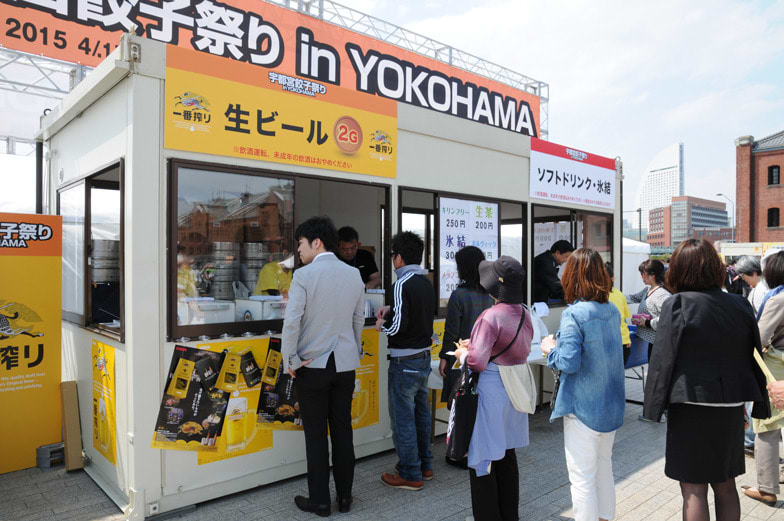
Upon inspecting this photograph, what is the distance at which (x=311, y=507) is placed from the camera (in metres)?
3.26

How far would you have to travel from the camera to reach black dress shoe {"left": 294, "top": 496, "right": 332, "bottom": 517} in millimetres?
3229

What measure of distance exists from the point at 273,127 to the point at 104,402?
7.19ft

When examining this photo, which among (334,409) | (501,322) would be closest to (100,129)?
(334,409)

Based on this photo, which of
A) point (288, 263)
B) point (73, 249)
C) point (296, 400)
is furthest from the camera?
point (73, 249)

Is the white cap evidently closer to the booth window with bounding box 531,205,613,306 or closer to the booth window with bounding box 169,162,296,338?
the booth window with bounding box 169,162,296,338

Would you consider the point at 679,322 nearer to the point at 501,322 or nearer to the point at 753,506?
the point at 501,322

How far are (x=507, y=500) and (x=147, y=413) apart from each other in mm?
2107

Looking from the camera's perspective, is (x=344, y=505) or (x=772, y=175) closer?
(x=344, y=505)

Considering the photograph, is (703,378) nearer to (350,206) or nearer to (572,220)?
(572,220)

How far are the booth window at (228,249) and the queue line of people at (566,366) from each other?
633 millimetres

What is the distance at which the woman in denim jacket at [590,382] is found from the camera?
265 centimetres

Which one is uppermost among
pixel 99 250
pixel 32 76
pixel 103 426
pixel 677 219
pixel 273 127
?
pixel 677 219

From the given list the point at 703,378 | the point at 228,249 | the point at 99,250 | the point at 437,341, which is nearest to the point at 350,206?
the point at 437,341

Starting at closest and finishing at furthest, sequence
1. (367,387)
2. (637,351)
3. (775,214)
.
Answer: (367,387), (637,351), (775,214)
